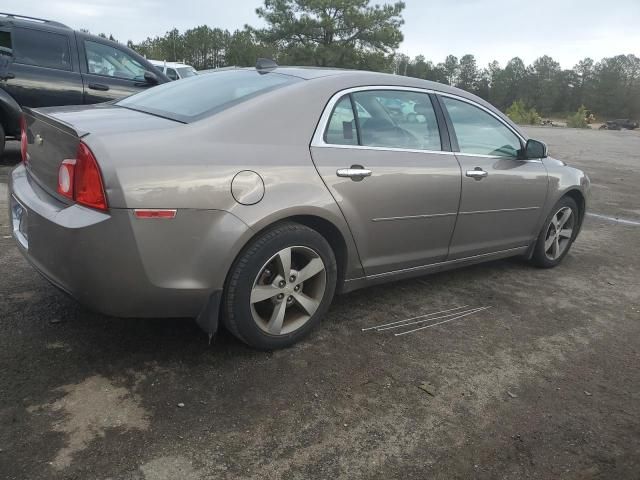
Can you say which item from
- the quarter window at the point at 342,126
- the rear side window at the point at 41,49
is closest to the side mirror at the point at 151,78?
the rear side window at the point at 41,49

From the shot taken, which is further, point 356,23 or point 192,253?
point 356,23

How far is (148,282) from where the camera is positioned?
97.1 inches

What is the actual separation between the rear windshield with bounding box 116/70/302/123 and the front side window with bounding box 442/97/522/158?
1.25 metres

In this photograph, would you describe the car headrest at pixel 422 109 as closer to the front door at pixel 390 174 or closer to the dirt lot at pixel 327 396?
the front door at pixel 390 174

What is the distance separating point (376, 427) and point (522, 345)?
4.44ft

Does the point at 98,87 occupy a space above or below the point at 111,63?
below

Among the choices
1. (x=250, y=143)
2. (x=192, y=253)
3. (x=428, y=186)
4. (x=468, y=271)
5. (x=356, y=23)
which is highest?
(x=356, y=23)

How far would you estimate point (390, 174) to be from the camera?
3.26 meters

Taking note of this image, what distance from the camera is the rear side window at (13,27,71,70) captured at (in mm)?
6926

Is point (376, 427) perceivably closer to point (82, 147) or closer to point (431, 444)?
point (431, 444)

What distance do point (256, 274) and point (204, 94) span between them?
1.14 m

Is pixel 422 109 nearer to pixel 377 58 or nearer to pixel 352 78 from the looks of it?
pixel 352 78

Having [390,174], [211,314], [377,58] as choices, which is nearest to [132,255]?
[211,314]

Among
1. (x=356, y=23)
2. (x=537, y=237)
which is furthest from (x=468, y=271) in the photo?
(x=356, y=23)
